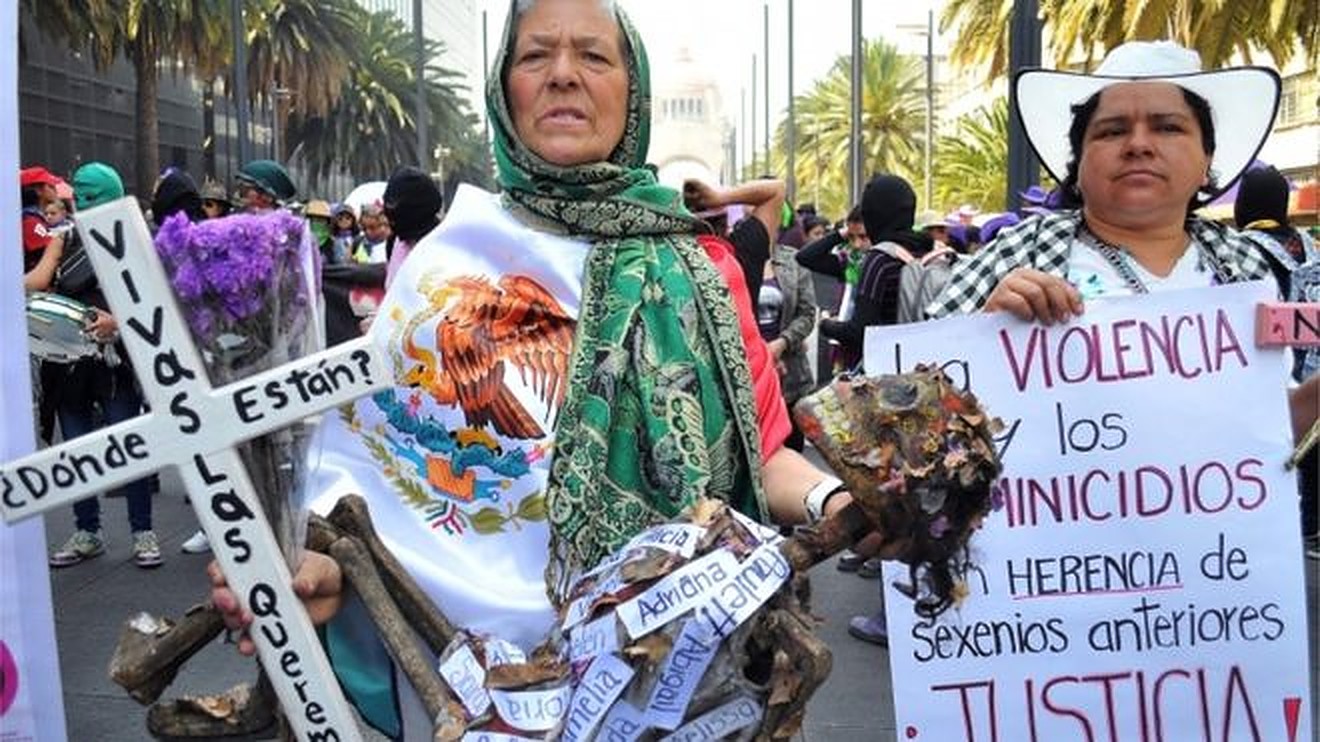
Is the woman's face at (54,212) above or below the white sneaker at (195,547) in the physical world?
above

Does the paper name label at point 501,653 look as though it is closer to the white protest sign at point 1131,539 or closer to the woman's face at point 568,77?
the woman's face at point 568,77

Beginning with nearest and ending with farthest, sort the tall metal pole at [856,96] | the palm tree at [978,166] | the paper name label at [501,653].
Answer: the paper name label at [501,653], the tall metal pole at [856,96], the palm tree at [978,166]

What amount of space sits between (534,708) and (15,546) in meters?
1.42

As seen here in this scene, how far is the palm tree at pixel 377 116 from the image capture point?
48312mm

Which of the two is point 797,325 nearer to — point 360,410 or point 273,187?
point 273,187

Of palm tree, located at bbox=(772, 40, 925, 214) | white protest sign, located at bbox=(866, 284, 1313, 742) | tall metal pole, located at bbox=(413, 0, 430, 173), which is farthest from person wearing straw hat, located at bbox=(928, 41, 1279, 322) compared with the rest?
palm tree, located at bbox=(772, 40, 925, 214)

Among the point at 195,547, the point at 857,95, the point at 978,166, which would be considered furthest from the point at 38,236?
the point at 978,166

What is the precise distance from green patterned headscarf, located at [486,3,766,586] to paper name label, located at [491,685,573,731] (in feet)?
0.95

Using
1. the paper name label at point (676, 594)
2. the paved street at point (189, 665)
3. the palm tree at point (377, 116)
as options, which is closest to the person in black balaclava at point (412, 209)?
the paved street at point (189, 665)

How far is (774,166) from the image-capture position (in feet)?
263

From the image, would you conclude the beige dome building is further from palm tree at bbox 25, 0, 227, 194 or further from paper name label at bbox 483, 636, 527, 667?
paper name label at bbox 483, 636, 527, 667

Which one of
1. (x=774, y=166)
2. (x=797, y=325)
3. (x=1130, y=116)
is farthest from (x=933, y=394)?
(x=774, y=166)

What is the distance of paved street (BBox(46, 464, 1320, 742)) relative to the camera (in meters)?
4.57

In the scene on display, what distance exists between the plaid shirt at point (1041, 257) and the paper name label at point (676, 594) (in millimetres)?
1336
